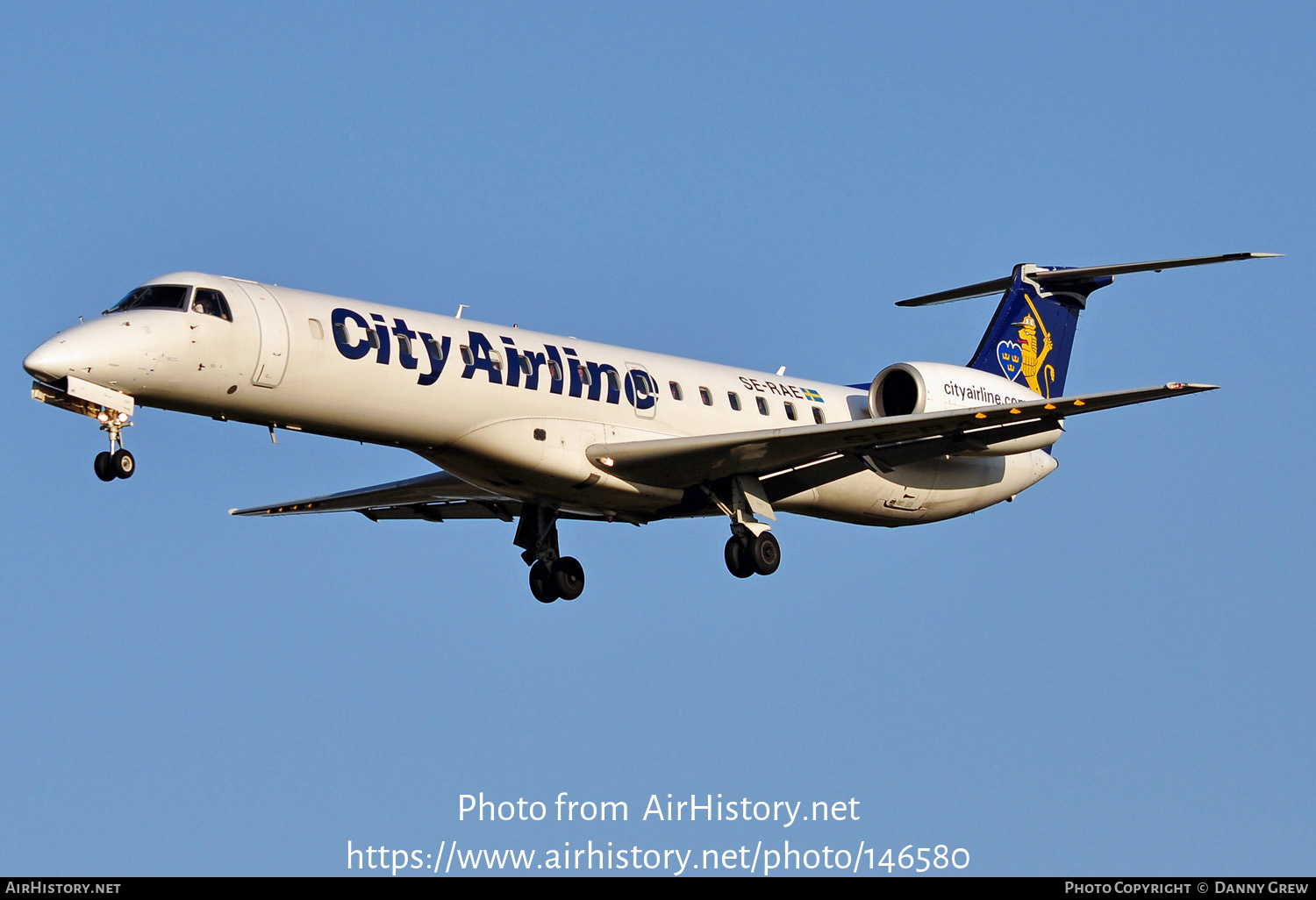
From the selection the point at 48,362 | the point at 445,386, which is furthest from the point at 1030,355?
the point at 48,362

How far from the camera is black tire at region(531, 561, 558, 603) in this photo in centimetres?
2678

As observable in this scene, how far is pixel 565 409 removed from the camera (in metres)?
24.0

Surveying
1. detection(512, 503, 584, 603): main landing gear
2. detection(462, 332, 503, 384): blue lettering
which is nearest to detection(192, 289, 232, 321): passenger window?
detection(462, 332, 503, 384): blue lettering

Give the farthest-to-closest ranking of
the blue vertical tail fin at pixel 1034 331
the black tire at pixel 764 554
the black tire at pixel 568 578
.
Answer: the blue vertical tail fin at pixel 1034 331 → the black tire at pixel 568 578 → the black tire at pixel 764 554

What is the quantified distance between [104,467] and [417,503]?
7.80 m

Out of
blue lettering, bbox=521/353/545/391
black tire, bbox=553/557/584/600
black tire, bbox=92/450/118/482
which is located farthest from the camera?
black tire, bbox=553/557/584/600

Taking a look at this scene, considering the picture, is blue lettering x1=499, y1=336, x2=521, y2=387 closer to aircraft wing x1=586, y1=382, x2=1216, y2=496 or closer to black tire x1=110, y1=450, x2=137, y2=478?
aircraft wing x1=586, y1=382, x2=1216, y2=496

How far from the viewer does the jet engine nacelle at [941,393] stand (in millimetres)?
26797

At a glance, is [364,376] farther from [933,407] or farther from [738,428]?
[933,407]

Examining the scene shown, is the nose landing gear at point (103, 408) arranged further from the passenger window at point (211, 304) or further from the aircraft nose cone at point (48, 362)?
the passenger window at point (211, 304)

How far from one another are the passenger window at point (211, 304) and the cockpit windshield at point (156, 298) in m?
0.12

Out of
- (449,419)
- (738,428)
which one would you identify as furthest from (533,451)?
(738,428)

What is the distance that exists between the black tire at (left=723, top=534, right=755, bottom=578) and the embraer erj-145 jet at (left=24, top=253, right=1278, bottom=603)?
2 cm

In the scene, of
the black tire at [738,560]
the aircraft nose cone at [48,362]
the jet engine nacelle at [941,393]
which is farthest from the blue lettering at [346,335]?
the jet engine nacelle at [941,393]
